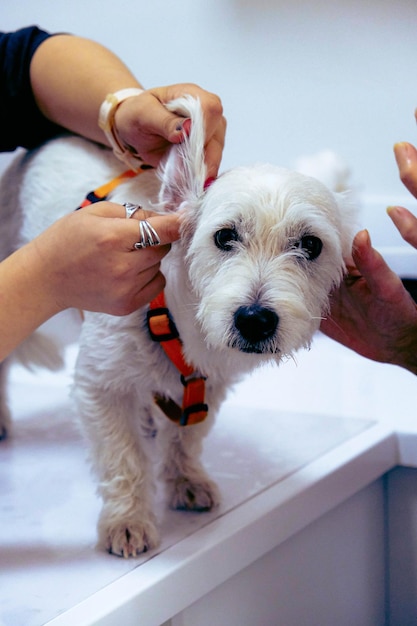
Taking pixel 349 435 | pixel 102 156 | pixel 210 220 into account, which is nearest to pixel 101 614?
pixel 210 220

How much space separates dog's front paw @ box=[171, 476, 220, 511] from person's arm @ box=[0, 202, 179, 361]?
0.84 feet

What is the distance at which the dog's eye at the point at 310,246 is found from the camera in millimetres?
696

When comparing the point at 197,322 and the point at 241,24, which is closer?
the point at 197,322

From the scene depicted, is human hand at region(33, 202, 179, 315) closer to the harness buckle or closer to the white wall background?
the harness buckle

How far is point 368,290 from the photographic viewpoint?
81 cm

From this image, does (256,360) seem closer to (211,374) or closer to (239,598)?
(211,374)

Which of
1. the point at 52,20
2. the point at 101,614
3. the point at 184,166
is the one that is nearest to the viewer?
the point at 101,614

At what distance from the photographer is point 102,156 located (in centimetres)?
105

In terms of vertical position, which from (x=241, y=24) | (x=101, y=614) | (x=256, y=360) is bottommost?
Answer: (x=101, y=614)

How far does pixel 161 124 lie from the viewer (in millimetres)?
788

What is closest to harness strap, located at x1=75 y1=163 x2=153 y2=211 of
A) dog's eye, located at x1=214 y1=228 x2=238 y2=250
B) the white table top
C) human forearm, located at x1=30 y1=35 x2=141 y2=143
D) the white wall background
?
human forearm, located at x1=30 y1=35 x2=141 y2=143

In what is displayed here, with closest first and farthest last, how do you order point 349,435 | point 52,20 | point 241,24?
point 349,435 < point 241,24 < point 52,20

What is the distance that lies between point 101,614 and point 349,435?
499mm

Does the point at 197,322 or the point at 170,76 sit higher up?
the point at 170,76
